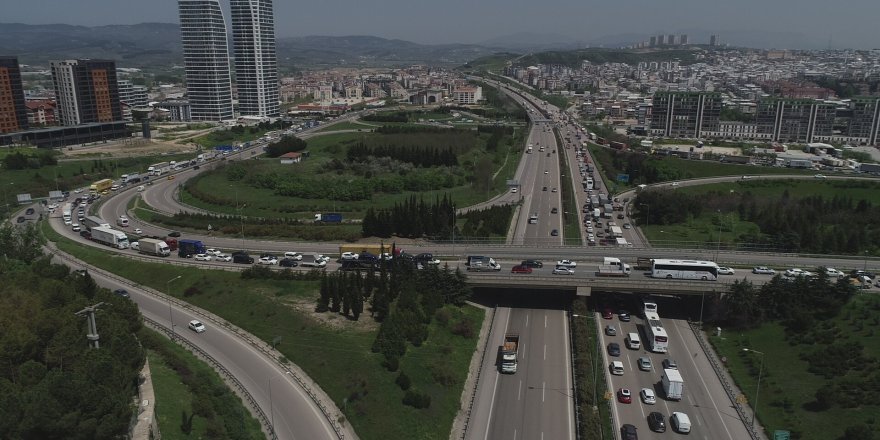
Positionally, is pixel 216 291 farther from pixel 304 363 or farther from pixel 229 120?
pixel 229 120

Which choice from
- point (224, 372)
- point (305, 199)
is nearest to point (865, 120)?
point (305, 199)

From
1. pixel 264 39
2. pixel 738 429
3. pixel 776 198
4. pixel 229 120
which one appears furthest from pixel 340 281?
pixel 264 39

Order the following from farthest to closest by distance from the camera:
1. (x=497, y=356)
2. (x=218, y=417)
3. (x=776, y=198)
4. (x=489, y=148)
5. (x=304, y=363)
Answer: (x=489, y=148) → (x=776, y=198) → (x=497, y=356) → (x=304, y=363) → (x=218, y=417)

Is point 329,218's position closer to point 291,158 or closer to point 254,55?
point 291,158

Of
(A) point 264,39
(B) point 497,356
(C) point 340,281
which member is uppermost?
(A) point 264,39

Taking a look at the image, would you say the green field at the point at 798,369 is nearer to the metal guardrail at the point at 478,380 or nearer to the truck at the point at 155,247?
the metal guardrail at the point at 478,380

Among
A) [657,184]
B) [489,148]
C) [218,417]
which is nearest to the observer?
A: [218,417]

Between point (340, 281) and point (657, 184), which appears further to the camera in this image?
point (657, 184)
